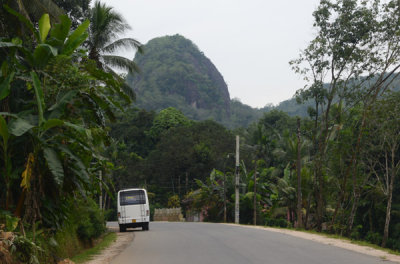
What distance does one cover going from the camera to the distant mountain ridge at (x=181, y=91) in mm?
119375

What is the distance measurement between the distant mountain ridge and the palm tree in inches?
3154

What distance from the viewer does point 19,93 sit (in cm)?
1238

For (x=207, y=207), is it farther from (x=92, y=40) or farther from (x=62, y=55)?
(x=62, y=55)

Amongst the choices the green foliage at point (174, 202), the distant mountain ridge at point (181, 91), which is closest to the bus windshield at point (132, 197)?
the green foliage at point (174, 202)

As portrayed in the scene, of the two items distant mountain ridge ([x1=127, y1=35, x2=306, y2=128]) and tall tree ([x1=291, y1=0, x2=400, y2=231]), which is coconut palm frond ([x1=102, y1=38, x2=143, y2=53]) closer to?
tall tree ([x1=291, y1=0, x2=400, y2=231])

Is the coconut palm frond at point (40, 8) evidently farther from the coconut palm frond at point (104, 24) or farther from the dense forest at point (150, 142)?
the coconut palm frond at point (104, 24)

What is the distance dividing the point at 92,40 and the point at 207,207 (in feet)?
81.4

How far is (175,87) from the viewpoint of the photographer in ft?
428

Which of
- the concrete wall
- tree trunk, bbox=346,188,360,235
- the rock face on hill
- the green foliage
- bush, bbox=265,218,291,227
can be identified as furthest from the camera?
the rock face on hill

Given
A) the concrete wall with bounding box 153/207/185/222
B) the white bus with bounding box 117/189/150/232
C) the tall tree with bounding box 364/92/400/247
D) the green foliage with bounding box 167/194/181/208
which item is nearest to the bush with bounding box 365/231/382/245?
the tall tree with bounding box 364/92/400/247

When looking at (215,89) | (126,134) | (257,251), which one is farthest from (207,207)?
(215,89)

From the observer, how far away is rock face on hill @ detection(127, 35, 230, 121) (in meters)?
119

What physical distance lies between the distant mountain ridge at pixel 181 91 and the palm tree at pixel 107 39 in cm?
8011

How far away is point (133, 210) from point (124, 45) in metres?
9.40
